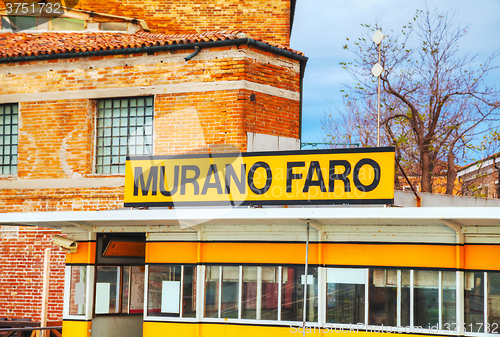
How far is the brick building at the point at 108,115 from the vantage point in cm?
1548

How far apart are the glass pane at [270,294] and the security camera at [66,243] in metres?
4.38

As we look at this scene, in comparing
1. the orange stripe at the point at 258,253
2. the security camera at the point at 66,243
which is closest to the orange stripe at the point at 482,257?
the orange stripe at the point at 258,253

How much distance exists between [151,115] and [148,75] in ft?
3.71

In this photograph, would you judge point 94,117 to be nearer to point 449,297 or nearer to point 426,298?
point 426,298

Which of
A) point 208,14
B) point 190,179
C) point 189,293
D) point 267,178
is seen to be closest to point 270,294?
point 189,293

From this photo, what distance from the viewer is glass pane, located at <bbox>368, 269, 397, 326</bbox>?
395 inches

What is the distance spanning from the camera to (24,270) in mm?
16438

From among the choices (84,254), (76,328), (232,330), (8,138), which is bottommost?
(76,328)

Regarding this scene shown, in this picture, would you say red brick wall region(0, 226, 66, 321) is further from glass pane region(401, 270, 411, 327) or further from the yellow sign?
glass pane region(401, 270, 411, 327)

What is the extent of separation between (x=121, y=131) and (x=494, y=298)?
1089 cm

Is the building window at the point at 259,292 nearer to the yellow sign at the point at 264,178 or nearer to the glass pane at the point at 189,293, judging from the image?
the glass pane at the point at 189,293

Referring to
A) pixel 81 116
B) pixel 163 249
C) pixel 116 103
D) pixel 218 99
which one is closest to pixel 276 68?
pixel 218 99

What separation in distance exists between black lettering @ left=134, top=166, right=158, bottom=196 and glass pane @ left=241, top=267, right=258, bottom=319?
252cm

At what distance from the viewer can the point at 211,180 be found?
1126cm
